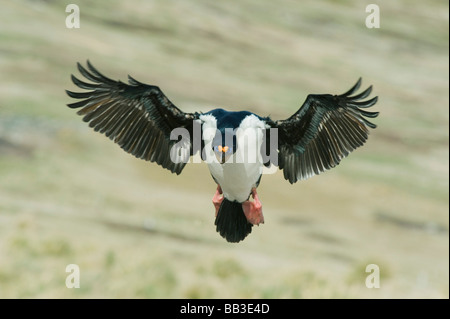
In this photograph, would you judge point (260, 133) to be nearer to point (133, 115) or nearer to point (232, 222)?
point (232, 222)

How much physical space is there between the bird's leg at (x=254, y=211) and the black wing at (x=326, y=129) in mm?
479

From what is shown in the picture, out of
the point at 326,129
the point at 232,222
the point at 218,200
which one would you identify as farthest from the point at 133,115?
the point at 326,129

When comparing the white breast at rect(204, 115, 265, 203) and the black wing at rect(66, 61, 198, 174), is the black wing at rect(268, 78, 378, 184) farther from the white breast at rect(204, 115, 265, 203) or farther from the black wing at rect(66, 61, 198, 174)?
the black wing at rect(66, 61, 198, 174)

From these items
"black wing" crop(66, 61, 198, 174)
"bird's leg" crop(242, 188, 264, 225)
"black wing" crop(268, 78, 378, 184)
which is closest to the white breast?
"bird's leg" crop(242, 188, 264, 225)

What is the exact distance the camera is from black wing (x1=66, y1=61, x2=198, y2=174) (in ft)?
17.0

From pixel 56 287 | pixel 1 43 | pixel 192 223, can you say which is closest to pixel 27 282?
pixel 56 287

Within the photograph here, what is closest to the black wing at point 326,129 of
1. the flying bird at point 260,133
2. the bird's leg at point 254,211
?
the flying bird at point 260,133

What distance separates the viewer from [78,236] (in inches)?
966

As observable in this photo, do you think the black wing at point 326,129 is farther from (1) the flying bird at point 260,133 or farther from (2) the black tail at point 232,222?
(2) the black tail at point 232,222

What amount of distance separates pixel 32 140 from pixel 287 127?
1147 inches

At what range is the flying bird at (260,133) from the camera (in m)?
5.18

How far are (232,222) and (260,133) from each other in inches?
31.6

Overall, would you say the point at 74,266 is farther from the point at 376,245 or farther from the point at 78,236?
the point at 376,245

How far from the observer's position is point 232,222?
17.8 feet
